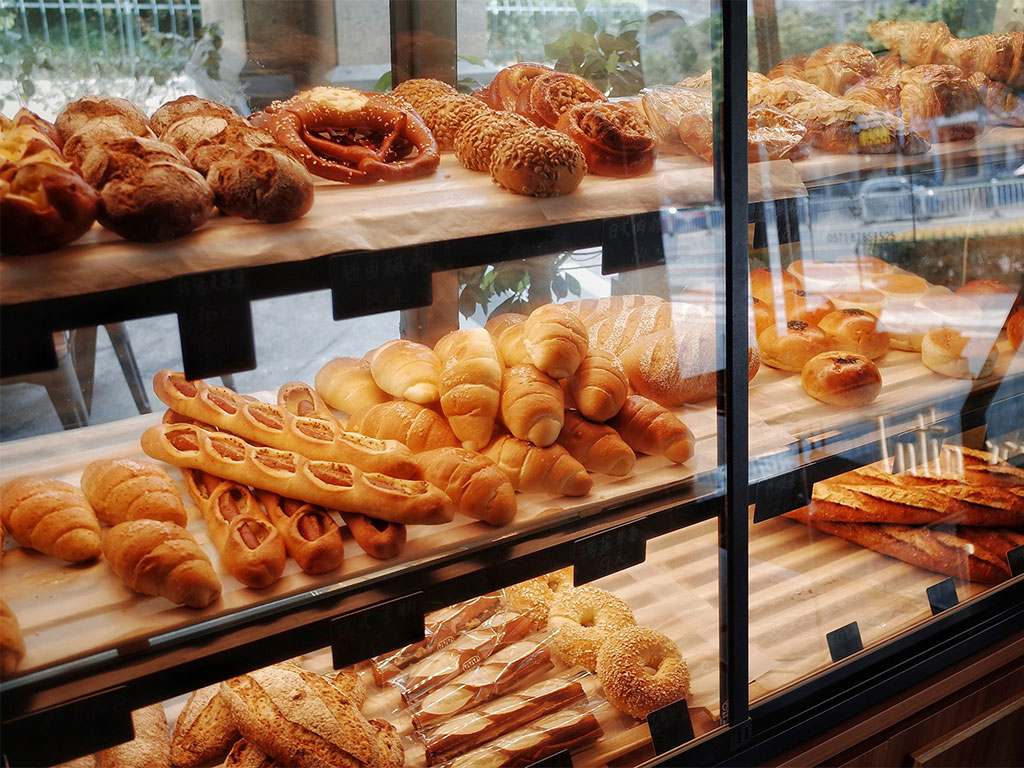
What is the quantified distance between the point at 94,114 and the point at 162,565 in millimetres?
609

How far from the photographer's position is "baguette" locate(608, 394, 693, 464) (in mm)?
1433

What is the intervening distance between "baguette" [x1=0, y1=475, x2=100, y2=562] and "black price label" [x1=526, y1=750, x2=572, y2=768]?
0.71m

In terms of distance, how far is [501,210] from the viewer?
3.95ft

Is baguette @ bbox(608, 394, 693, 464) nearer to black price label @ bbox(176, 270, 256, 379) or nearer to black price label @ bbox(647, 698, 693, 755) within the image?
black price label @ bbox(647, 698, 693, 755)

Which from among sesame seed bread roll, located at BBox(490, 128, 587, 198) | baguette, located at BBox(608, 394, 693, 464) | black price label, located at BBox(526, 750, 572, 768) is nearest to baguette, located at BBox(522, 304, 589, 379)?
baguette, located at BBox(608, 394, 693, 464)

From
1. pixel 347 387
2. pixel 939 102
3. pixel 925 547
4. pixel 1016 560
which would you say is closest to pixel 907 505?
pixel 925 547

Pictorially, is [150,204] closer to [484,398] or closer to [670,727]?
[484,398]

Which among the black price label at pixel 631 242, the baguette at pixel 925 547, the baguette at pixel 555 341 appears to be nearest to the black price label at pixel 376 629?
the baguette at pixel 555 341

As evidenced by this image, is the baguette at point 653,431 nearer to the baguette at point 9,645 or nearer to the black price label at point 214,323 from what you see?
the black price label at point 214,323

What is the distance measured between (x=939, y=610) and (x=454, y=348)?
1.14 meters

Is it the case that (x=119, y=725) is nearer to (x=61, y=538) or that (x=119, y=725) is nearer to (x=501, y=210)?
(x=61, y=538)

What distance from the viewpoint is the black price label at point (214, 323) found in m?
0.97

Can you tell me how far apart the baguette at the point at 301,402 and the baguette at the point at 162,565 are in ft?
1.07

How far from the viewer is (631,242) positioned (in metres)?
1.31
